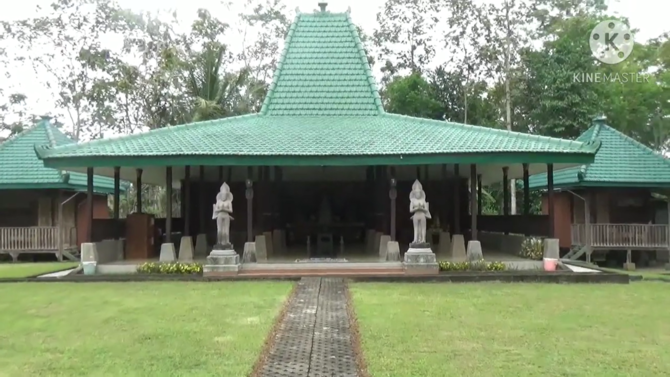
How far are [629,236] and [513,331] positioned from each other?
13130mm

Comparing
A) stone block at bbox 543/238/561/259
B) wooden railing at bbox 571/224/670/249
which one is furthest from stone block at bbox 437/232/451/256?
wooden railing at bbox 571/224/670/249

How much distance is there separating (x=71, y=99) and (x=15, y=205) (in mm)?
11851

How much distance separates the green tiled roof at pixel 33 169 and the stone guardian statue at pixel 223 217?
28.3 feet

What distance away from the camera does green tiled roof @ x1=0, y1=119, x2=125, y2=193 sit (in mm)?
20672

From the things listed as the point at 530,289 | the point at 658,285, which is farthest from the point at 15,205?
the point at 658,285

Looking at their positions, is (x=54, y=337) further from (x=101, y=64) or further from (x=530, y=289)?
(x=101, y=64)

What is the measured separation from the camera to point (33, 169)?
21266 mm

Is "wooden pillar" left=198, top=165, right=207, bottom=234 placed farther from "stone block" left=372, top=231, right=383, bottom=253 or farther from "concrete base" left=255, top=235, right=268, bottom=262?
"stone block" left=372, top=231, right=383, bottom=253

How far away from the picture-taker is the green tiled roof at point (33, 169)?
20.7 meters

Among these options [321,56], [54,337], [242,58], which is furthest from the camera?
[242,58]

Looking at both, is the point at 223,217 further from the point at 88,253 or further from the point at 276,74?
the point at 276,74

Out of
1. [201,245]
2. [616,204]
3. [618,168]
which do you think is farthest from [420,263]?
[616,204]

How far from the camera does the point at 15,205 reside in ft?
71.6

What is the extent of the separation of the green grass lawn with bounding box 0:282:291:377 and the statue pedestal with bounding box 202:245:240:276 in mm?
901
